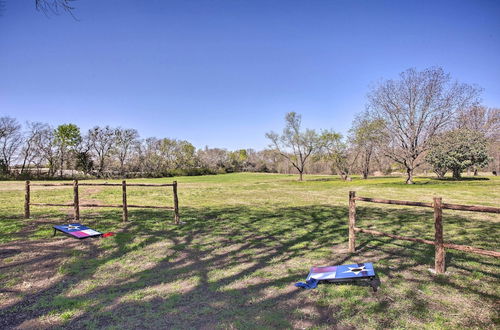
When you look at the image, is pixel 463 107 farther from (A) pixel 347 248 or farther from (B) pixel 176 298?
(B) pixel 176 298

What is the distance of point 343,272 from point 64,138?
51285mm

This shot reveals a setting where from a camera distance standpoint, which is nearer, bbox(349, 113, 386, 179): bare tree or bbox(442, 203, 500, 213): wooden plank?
bbox(442, 203, 500, 213): wooden plank

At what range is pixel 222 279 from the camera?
4.81 meters

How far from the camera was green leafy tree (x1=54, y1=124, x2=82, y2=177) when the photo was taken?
4366cm

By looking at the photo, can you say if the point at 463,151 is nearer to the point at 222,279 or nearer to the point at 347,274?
the point at 347,274

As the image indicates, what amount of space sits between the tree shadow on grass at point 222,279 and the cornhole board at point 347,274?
0.14 m

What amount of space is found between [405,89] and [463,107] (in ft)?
19.1

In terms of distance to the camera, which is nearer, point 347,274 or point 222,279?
point 347,274

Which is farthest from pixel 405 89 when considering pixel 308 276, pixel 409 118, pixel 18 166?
pixel 18 166

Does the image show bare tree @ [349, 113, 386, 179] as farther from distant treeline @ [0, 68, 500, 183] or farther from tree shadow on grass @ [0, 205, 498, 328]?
tree shadow on grass @ [0, 205, 498, 328]

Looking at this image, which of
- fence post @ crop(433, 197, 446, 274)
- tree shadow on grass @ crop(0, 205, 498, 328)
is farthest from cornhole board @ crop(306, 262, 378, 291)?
fence post @ crop(433, 197, 446, 274)

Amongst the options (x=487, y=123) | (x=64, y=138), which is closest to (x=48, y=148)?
(x=64, y=138)

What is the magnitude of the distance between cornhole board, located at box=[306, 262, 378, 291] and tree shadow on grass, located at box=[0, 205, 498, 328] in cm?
14

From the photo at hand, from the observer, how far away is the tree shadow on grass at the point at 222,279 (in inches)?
141
